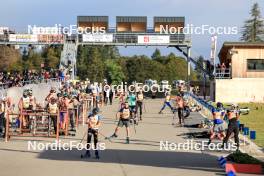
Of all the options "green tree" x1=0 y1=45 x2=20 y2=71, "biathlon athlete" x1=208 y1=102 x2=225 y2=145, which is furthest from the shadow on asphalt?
"green tree" x1=0 y1=45 x2=20 y2=71

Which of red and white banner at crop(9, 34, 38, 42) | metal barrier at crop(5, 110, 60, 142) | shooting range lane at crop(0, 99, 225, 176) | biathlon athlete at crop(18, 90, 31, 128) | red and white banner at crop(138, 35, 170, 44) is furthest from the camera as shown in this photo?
red and white banner at crop(138, 35, 170, 44)

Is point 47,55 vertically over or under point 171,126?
over

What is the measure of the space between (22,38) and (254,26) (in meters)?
72.5

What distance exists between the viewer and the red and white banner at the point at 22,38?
59375 millimetres

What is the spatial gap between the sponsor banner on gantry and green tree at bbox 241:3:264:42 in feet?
214

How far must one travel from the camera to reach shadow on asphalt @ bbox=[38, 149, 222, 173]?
16.4m

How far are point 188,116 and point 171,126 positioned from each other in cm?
538

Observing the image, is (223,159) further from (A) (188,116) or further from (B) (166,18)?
(B) (166,18)

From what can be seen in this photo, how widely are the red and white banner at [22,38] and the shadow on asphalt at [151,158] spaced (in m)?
41.3

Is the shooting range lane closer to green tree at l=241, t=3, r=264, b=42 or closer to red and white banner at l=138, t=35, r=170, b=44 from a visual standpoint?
red and white banner at l=138, t=35, r=170, b=44

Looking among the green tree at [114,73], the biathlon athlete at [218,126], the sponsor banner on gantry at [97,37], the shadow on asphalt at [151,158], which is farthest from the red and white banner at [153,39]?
the shadow on asphalt at [151,158]

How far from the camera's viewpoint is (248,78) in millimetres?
53188

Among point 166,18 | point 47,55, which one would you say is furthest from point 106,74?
point 166,18

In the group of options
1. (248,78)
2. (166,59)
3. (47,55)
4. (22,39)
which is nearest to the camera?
(248,78)
